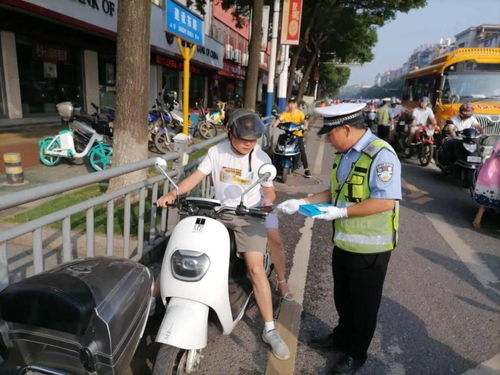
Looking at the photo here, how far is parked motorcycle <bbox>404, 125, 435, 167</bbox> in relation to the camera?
9.37 metres

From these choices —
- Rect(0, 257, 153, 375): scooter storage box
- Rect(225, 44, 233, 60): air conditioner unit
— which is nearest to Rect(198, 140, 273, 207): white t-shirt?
Rect(0, 257, 153, 375): scooter storage box

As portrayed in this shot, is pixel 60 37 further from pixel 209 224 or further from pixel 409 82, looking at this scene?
pixel 409 82

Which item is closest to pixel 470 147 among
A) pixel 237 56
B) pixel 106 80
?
pixel 106 80

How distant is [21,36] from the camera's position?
11.0 meters

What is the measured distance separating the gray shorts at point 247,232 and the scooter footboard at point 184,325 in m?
0.49

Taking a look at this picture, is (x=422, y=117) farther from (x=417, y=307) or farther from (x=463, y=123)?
(x=417, y=307)

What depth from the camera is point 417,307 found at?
10.5 ft

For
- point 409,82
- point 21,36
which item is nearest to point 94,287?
point 21,36

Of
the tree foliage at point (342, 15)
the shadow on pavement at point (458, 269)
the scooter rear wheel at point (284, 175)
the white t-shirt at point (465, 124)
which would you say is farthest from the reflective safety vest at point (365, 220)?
the tree foliage at point (342, 15)

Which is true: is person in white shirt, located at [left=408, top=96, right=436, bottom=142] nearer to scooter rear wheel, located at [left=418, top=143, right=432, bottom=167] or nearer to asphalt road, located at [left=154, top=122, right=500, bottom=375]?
scooter rear wheel, located at [left=418, top=143, right=432, bottom=167]

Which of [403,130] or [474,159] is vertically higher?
[403,130]

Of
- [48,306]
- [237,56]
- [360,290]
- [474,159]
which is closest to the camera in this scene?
[48,306]

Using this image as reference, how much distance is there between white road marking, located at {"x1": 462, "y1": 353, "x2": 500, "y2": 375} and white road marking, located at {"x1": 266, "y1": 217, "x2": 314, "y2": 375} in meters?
1.11

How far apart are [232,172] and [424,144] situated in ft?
27.0
